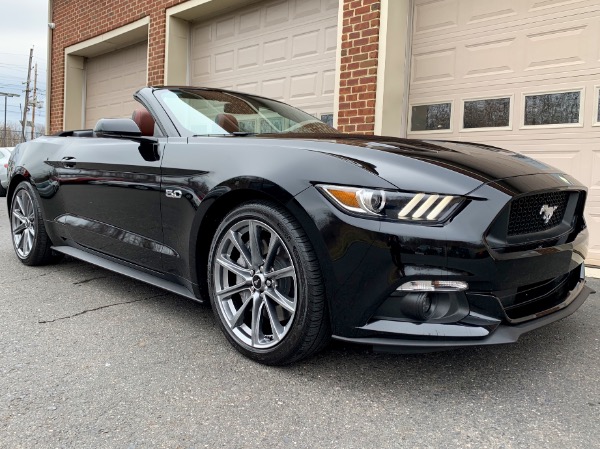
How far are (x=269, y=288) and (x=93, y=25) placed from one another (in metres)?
10.1

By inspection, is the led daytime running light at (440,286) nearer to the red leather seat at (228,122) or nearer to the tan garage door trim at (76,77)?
the red leather seat at (228,122)

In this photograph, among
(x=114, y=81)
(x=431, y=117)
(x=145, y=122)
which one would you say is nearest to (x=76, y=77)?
(x=114, y=81)

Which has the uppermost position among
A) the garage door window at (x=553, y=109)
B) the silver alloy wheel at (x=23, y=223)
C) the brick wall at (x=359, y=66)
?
the brick wall at (x=359, y=66)

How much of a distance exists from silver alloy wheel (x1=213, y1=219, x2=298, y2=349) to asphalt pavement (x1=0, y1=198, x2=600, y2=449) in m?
0.17

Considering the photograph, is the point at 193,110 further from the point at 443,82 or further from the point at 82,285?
the point at 443,82

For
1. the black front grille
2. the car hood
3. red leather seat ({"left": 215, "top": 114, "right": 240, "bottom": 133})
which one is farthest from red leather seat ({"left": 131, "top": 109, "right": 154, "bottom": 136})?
the black front grille

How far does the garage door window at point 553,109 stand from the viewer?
4.76 m

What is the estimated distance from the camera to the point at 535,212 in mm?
2277

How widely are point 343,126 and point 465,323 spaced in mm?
4295

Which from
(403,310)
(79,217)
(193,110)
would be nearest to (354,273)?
(403,310)

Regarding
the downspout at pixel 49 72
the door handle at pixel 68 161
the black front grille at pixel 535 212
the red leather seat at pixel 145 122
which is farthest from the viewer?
the downspout at pixel 49 72

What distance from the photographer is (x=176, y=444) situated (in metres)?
1.78

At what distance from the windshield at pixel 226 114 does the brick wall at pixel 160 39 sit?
219 cm

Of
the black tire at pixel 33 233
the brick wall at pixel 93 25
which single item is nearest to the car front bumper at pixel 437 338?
the black tire at pixel 33 233
